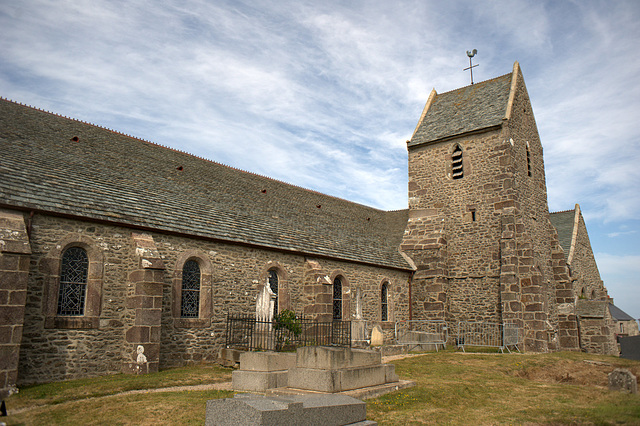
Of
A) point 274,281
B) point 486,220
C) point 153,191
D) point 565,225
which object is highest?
point 565,225

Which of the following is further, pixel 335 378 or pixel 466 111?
pixel 466 111

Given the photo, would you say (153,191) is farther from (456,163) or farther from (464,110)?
(464,110)

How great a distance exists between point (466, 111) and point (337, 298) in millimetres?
12845

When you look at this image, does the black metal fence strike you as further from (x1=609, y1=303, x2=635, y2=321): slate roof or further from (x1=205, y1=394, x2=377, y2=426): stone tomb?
(x1=609, y1=303, x2=635, y2=321): slate roof

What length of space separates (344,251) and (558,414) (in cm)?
1342

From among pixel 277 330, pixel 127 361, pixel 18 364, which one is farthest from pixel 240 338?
pixel 18 364

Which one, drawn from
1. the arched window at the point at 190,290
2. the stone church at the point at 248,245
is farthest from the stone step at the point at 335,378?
the arched window at the point at 190,290

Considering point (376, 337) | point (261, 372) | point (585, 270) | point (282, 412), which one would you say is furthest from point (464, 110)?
point (282, 412)

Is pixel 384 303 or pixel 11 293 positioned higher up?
pixel 11 293

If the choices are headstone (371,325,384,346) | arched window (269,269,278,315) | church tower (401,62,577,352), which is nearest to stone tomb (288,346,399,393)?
arched window (269,269,278,315)

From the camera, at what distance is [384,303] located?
23188 millimetres

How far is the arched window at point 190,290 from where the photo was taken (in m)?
15.1

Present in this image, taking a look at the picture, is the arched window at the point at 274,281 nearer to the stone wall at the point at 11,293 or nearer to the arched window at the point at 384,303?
the arched window at the point at 384,303

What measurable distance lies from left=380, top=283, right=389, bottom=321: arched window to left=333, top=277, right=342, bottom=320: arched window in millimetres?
2848
